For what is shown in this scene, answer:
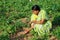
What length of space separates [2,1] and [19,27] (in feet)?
9.05

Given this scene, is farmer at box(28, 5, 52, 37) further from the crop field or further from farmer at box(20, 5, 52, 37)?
the crop field

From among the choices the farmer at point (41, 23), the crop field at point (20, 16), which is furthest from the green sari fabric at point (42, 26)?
the crop field at point (20, 16)

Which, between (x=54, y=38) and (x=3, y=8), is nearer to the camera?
(x=54, y=38)

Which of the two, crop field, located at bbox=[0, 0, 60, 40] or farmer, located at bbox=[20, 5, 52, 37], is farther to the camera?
crop field, located at bbox=[0, 0, 60, 40]

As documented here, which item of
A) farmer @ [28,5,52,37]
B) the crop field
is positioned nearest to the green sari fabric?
farmer @ [28,5,52,37]

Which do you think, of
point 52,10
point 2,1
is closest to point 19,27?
point 52,10

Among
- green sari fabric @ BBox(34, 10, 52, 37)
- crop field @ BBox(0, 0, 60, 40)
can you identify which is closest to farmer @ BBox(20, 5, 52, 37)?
green sari fabric @ BBox(34, 10, 52, 37)

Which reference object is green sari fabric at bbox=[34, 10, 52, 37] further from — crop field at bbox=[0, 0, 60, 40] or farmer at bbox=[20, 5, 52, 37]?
crop field at bbox=[0, 0, 60, 40]

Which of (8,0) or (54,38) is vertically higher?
(8,0)

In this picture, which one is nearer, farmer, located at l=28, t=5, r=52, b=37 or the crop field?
farmer, located at l=28, t=5, r=52, b=37

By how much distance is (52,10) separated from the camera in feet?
31.8

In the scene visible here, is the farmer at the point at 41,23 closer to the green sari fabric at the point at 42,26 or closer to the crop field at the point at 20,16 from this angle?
the green sari fabric at the point at 42,26

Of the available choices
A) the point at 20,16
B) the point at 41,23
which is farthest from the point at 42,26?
the point at 20,16

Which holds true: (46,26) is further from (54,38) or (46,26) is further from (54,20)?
(54,20)
